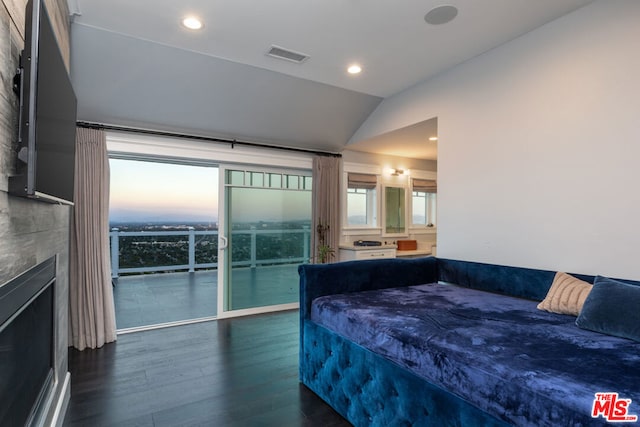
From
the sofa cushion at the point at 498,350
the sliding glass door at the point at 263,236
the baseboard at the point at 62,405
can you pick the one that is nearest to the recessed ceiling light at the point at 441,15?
the sofa cushion at the point at 498,350

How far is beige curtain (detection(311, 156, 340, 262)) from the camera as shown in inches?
191

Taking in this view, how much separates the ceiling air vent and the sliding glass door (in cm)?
173

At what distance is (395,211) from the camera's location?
570 centimetres

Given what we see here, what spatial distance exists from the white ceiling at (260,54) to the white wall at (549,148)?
234 millimetres

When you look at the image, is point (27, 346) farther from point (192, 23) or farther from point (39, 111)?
point (192, 23)

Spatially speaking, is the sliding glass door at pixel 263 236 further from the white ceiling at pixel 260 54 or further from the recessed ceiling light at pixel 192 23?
the recessed ceiling light at pixel 192 23

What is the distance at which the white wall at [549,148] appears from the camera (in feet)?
7.15

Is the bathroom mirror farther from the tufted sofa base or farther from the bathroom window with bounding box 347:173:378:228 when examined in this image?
the tufted sofa base

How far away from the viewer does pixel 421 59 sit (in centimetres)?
314

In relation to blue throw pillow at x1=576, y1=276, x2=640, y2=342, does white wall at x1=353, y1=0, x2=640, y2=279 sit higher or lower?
higher

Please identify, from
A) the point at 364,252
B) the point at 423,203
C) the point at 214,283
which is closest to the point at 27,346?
the point at 364,252

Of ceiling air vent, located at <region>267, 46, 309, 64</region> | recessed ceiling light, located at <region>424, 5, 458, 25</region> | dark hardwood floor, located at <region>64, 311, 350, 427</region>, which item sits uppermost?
ceiling air vent, located at <region>267, 46, 309, 64</region>

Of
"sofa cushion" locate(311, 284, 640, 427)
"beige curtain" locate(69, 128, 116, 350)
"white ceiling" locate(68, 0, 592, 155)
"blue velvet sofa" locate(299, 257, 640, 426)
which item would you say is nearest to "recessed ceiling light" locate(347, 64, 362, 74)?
"white ceiling" locate(68, 0, 592, 155)

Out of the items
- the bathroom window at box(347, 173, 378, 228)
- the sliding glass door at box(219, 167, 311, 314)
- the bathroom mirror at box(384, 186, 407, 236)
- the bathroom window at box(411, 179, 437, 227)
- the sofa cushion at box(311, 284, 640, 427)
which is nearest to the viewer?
the sofa cushion at box(311, 284, 640, 427)
